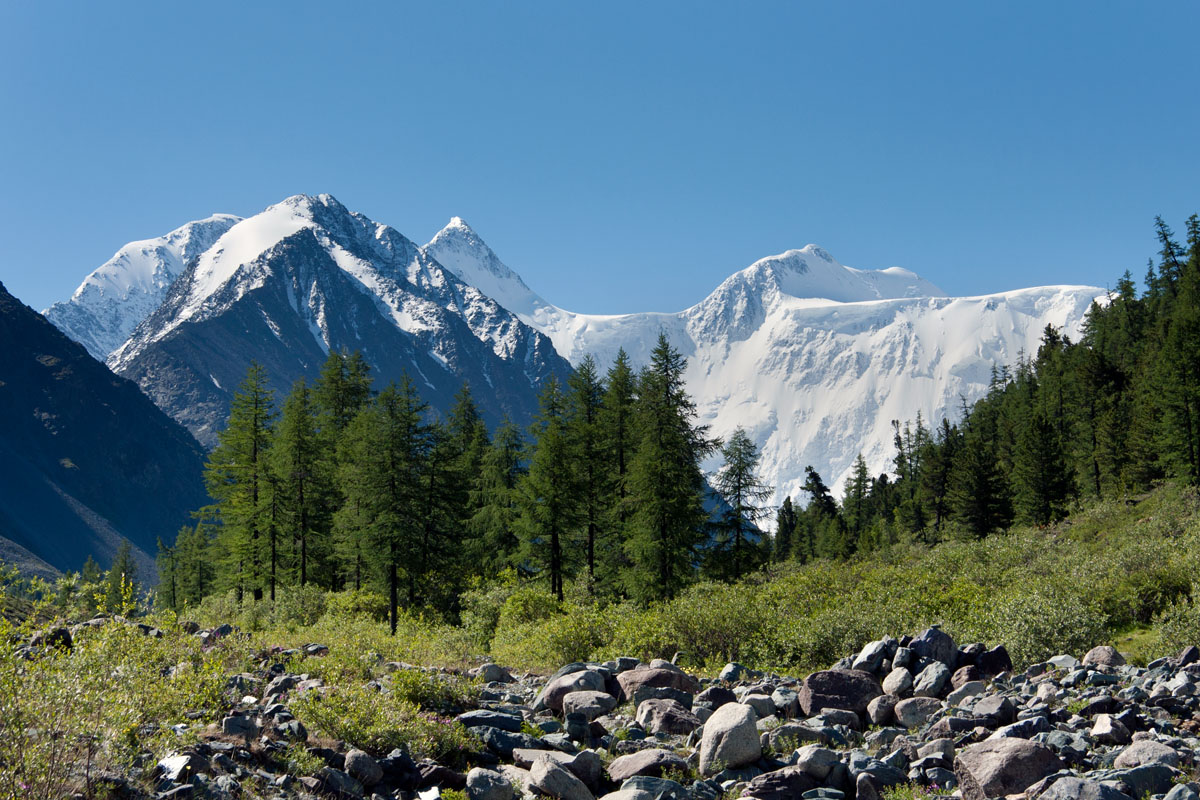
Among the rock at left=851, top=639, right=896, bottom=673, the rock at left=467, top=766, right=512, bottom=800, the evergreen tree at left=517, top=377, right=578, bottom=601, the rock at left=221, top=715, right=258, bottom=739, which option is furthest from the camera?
the evergreen tree at left=517, top=377, right=578, bottom=601

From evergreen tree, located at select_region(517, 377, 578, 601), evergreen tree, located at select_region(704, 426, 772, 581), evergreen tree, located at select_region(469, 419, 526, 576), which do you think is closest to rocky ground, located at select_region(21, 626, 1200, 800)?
evergreen tree, located at select_region(517, 377, 578, 601)

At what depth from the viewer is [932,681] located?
42.0 ft

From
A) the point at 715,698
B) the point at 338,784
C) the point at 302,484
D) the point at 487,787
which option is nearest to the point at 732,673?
the point at 715,698

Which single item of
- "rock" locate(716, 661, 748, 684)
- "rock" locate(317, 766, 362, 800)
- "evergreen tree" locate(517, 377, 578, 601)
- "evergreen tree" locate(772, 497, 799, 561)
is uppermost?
"evergreen tree" locate(517, 377, 578, 601)

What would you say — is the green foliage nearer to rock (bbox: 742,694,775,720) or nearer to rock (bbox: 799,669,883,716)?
rock (bbox: 742,694,775,720)

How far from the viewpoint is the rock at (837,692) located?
12.6 meters

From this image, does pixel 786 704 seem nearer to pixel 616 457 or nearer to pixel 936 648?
pixel 936 648

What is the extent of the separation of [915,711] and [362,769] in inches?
324

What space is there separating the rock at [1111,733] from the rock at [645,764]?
5.31 metres

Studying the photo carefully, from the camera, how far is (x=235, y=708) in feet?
34.4

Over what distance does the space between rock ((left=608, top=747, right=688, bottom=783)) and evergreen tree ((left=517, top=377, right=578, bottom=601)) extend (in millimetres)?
22748

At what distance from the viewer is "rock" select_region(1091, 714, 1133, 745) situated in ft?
32.1

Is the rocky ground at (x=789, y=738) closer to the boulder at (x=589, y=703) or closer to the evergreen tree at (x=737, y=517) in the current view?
the boulder at (x=589, y=703)

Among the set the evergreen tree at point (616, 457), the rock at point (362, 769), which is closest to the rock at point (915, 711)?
the rock at point (362, 769)
